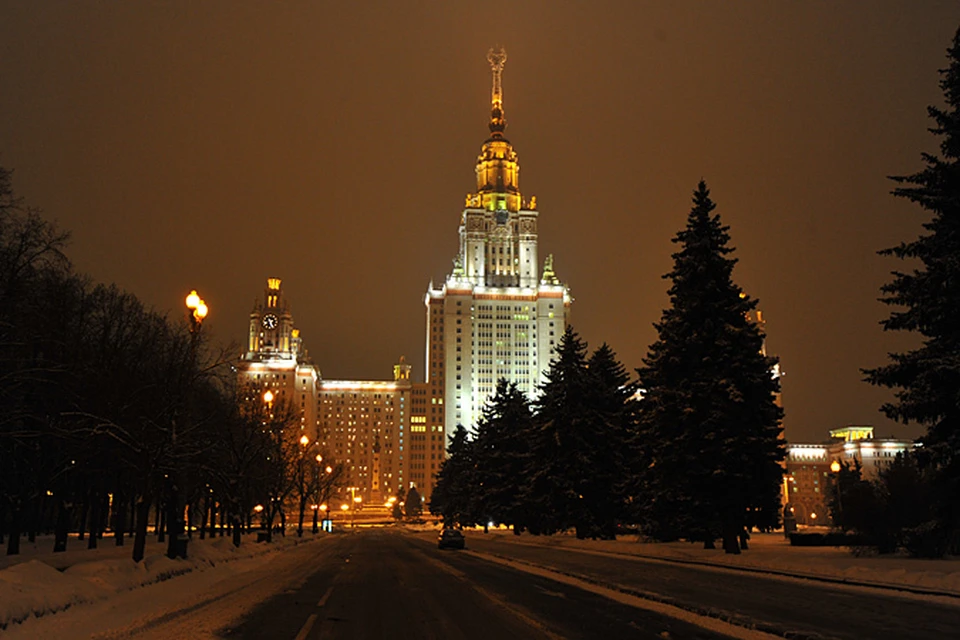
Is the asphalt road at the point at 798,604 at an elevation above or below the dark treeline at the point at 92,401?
below

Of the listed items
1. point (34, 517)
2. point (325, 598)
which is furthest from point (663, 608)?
point (34, 517)

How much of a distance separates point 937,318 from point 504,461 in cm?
4998

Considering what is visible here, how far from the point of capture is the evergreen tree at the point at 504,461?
6669cm

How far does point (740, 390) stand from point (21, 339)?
29.4m

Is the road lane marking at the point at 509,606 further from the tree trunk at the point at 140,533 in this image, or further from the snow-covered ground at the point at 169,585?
the tree trunk at the point at 140,533

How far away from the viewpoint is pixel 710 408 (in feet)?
115

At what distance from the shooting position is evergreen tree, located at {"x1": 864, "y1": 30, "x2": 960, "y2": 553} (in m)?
22.3

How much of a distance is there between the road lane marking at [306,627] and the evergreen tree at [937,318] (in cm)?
1686

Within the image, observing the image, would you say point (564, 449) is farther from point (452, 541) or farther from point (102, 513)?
point (102, 513)

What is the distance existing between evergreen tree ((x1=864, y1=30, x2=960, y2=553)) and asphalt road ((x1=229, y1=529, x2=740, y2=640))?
10.9m

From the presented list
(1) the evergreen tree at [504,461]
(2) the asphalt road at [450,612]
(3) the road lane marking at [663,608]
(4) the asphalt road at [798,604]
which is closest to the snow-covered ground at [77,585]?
(2) the asphalt road at [450,612]

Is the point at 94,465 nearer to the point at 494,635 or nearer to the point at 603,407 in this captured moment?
the point at 603,407

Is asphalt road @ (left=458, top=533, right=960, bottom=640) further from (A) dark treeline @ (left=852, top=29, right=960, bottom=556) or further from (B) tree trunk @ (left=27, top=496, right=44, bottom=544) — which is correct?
(B) tree trunk @ (left=27, top=496, right=44, bottom=544)

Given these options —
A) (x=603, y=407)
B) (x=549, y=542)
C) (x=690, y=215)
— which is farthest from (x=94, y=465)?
(x=690, y=215)
